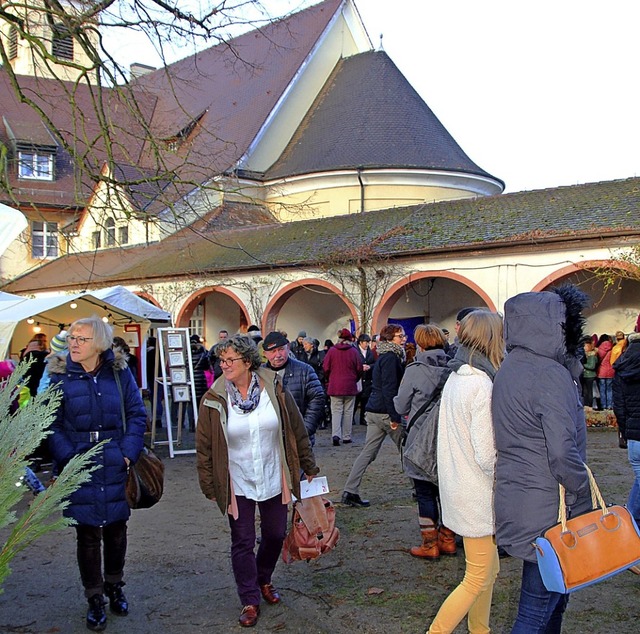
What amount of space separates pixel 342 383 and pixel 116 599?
7305 mm

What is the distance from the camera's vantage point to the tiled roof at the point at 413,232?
16219 mm

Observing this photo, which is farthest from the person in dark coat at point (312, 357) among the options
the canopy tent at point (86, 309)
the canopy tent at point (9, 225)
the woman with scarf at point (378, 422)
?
the canopy tent at point (9, 225)

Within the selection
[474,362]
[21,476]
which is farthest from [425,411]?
[21,476]

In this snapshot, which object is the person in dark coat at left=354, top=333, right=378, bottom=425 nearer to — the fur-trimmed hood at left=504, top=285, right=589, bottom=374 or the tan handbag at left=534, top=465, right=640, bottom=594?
the fur-trimmed hood at left=504, top=285, right=589, bottom=374

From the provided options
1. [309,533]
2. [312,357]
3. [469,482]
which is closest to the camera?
[469,482]

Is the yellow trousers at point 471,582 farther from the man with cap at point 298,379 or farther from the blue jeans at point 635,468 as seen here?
the man with cap at point 298,379

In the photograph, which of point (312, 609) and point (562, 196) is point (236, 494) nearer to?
point (312, 609)

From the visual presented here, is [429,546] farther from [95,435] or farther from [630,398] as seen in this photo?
[95,435]

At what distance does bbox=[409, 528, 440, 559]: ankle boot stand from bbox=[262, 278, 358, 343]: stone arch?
1549 centimetres

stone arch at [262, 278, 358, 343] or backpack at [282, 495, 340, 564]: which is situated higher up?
stone arch at [262, 278, 358, 343]

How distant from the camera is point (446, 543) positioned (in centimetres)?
576

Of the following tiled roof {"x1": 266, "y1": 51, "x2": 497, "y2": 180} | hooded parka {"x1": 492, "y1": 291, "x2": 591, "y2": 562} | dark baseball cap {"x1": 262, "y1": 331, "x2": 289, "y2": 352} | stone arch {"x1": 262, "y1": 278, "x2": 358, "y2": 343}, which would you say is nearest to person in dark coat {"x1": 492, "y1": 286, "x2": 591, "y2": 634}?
hooded parka {"x1": 492, "y1": 291, "x2": 591, "y2": 562}

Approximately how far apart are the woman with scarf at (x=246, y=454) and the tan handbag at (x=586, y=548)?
182 cm

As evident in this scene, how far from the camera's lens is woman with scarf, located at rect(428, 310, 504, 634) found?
3.58m
